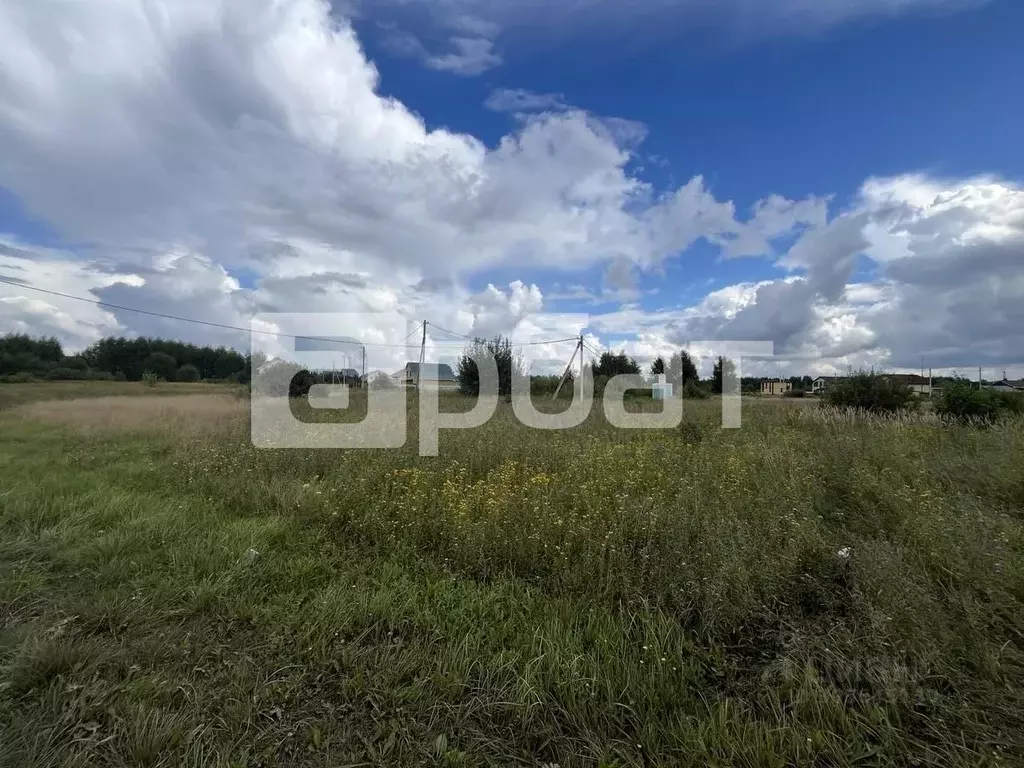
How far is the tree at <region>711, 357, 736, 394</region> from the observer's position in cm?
1796

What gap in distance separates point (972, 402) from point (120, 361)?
30996mm

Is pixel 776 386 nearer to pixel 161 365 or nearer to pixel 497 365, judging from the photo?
pixel 497 365

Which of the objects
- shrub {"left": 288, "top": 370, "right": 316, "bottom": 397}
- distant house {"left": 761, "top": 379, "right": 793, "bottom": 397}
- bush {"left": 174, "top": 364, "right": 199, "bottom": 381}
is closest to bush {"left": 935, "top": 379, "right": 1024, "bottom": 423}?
shrub {"left": 288, "top": 370, "right": 316, "bottom": 397}

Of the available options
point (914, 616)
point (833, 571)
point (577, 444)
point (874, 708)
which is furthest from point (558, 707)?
point (577, 444)

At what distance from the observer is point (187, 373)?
939 inches

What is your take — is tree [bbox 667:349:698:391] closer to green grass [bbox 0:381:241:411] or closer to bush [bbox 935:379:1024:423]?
bush [bbox 935:379:1024:423]

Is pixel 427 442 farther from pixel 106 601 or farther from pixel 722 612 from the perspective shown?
pixel 722 612

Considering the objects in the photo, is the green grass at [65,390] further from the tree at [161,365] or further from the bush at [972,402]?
the bush at [972,402]

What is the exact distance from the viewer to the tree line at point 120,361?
16953 millimetres

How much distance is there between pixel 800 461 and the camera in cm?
553

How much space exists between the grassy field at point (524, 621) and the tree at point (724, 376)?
13.2 meters

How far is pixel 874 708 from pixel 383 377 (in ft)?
93.4

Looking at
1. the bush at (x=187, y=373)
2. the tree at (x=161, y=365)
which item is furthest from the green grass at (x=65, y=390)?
the bush at (x=187, y=373)

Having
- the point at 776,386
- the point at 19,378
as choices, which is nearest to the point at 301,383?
the point at 19,378
